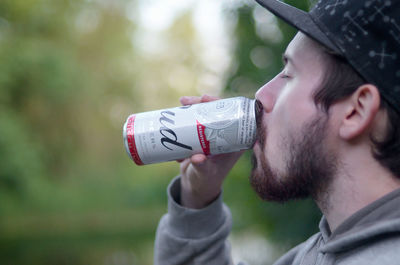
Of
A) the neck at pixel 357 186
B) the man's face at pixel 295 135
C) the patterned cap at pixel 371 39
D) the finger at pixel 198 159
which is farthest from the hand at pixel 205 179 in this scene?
the patterned cap at pixel 371 39

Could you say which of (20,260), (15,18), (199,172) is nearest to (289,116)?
(199,172)

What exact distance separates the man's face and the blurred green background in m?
3.43

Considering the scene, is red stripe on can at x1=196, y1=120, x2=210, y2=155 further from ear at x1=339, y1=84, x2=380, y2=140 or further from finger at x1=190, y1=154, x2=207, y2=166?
ear at x1=339, y1=84, x2=380, y2=140

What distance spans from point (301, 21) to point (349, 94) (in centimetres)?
19

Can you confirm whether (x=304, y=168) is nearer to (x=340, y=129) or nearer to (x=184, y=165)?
(x=340, y=129)

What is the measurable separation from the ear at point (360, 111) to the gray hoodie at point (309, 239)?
0.15 meters

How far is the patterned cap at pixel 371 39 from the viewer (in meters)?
0.89

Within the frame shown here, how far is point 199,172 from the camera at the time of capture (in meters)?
1.37

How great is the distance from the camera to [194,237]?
1.37 metres

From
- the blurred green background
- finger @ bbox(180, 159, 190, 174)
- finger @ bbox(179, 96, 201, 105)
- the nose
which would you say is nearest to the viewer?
the nose

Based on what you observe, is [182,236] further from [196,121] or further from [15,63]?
[15,63]

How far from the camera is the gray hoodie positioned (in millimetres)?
820

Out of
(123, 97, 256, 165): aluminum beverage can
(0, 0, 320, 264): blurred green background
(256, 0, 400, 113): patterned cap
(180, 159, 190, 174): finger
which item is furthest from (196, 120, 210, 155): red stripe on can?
(0, 0, 320, 264): blurred green background

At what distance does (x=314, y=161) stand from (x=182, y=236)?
56cm
